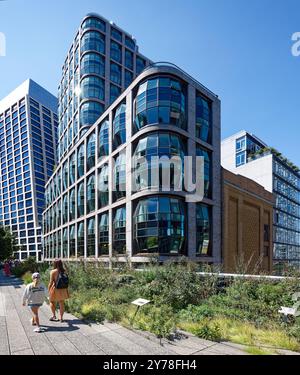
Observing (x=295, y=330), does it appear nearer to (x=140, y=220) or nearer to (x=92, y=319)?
(x=92, y=319)

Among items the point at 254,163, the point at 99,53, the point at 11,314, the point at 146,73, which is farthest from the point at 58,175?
the point at 11,314

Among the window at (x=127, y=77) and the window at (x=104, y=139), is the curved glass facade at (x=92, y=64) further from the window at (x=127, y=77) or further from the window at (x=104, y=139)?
the window at (x=104, y=139)

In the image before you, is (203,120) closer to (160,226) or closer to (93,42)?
(160,226)

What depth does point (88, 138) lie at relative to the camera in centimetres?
3972

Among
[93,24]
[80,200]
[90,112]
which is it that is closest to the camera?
[80,200]

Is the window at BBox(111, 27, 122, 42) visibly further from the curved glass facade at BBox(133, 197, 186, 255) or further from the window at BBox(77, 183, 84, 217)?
the curved glass facade at BBox(133, 197, 186, 255)

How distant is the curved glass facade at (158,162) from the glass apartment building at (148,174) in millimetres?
94

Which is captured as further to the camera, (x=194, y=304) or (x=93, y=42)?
(x=93, y=42)

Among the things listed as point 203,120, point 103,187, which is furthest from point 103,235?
point 203,120

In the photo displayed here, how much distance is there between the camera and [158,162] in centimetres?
2473

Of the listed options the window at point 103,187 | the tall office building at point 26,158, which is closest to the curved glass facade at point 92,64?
the window at point 103,187

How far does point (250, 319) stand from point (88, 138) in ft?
117

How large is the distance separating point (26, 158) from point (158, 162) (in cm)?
10349

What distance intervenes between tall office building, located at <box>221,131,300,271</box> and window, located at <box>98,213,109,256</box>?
114ft
